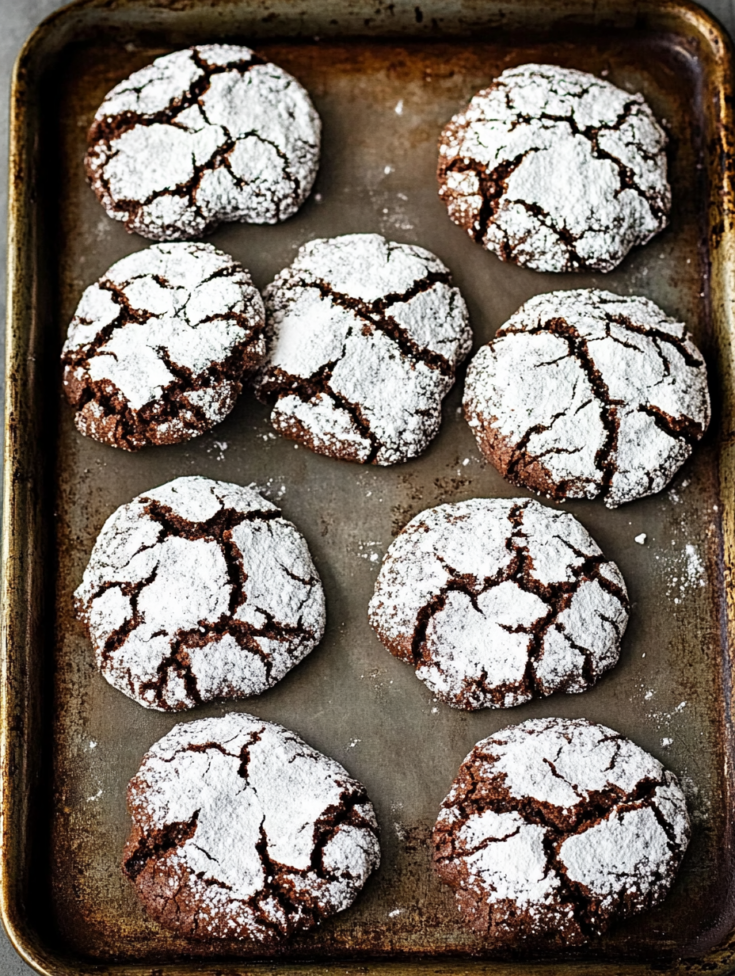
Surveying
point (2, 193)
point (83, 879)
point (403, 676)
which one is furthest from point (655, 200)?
point (83, 879)

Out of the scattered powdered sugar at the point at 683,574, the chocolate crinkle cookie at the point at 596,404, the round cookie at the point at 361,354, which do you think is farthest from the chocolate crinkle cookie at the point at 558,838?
the round cookie at the point at 361,354

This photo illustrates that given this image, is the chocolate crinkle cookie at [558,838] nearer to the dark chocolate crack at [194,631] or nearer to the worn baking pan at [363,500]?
the worn baking pan at [363,500]

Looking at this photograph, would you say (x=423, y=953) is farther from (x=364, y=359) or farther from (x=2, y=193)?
(x=2, y=193)

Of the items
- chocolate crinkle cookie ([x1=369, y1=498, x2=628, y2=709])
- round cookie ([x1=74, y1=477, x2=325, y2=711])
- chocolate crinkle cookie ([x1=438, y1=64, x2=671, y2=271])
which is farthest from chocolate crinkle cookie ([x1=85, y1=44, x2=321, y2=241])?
chocolate crinkle cookie ([x1=369, y1=498, x2=628, y2=709])

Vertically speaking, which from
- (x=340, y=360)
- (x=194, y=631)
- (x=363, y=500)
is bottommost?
(x=194, y=631)

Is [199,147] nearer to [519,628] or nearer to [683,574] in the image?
[519,628]

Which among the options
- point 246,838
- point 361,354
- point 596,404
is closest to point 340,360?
point 361,354

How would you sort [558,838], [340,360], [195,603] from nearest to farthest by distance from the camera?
[558,838], [195,603], [340,360]
